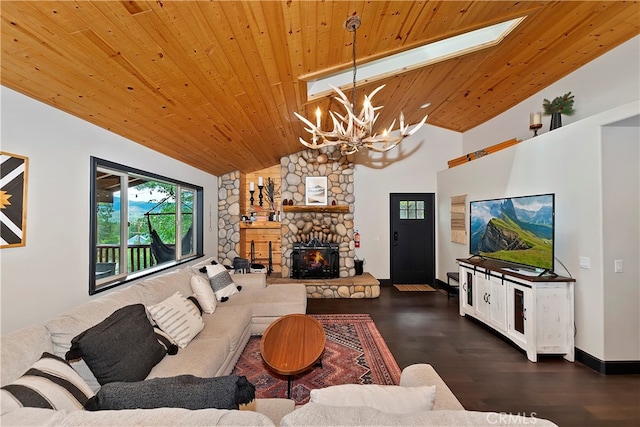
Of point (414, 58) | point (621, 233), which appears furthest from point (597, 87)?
point (414, 58)

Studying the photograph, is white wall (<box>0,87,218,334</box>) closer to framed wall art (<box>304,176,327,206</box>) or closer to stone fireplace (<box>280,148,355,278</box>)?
stone fireplace (<box>280,148,355,278</box>)

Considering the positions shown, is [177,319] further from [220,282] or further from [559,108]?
[559,108]

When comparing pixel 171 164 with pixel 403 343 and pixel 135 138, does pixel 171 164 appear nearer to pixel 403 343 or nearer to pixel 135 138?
pixel 135 138

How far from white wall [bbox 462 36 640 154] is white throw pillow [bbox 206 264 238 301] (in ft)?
15.9

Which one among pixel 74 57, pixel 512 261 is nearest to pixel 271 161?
pixel 74 57

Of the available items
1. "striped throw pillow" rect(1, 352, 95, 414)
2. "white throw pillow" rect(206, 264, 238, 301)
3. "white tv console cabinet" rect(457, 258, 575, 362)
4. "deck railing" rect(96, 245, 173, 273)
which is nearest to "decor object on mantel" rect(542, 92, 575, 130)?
"white tv console cabinet" rect(457, 258, 575, 362)

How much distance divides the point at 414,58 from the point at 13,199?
3.75 meters

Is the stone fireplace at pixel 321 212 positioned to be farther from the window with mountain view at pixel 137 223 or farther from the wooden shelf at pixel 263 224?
the window with mountain view at pixel 137 223

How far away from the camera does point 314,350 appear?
2209 mm

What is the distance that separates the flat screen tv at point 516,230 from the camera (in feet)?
9.99

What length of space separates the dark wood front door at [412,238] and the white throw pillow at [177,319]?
A: 4529mm

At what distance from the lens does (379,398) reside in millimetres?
1028

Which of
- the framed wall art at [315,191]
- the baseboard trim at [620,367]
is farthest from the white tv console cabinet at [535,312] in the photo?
the framed wall art at [315,191]

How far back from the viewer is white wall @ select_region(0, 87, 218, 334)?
1688mm
